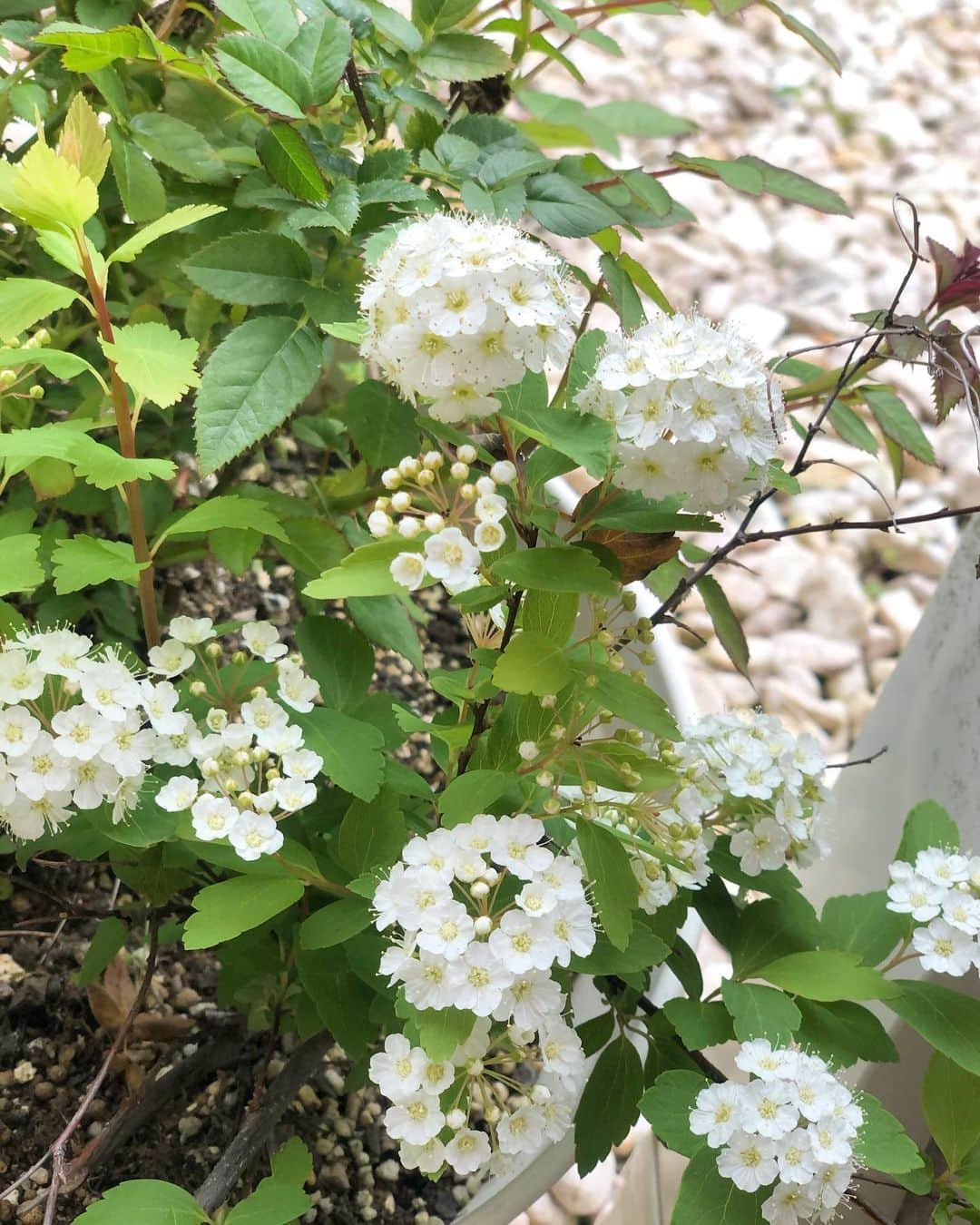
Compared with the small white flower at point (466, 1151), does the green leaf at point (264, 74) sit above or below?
above

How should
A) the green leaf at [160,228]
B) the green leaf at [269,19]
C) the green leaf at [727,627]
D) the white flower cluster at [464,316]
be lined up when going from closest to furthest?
the white flower cluster at [464,316] → the green leaf at [160,228] → the green leaf at [269,19] → the green leaf at [727,627]

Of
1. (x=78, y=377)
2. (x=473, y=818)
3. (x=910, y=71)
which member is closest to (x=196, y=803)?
(x=473, y=818)

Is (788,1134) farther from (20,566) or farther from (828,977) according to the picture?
(20,566)

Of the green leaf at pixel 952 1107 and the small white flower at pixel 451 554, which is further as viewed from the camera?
the green leaf at pixel 952 1107

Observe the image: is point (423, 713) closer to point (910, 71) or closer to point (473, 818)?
point (473, 818)

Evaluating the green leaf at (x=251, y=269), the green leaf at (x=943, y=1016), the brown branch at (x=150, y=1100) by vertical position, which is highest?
the green leaf at (x=251, y=269)

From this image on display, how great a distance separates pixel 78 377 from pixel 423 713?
0.46 m

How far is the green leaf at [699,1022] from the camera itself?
0.66 metres

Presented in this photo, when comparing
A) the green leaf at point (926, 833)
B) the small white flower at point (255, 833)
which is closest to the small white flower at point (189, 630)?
the small white flower at point (255, 833)

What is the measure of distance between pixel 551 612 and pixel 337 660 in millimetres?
198

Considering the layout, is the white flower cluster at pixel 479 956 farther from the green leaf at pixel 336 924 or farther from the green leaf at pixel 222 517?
the green leaf at pixel 222 517

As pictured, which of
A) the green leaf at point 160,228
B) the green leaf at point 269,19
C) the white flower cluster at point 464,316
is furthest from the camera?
the green leaf at point 269,19

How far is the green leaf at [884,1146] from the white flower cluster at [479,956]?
0.15 meters

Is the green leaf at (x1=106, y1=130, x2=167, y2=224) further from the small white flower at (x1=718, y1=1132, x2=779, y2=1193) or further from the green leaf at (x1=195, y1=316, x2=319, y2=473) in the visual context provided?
the small white flower at (x1=718, y1=1132, x2=779, y2=1193)
